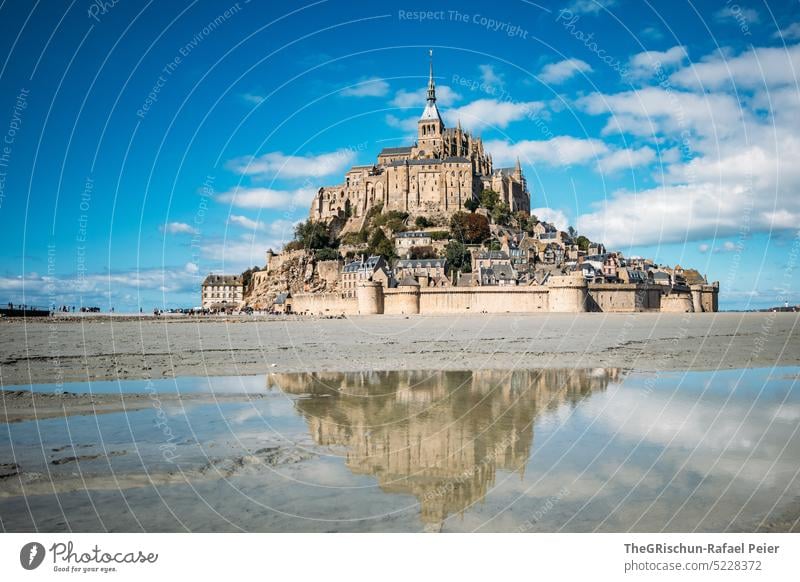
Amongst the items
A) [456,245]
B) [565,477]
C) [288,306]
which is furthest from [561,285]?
[565,477]

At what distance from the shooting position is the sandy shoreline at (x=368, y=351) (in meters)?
18.6

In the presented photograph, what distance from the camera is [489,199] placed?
3305 inches

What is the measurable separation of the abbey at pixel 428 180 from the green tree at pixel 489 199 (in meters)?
1.43

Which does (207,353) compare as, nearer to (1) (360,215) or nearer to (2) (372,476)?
(2) (372,476)

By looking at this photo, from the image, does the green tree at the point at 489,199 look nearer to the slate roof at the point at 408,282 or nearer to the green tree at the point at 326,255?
the green tree at the point at 326,255

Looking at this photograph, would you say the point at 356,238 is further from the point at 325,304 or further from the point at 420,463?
the point at 420,463

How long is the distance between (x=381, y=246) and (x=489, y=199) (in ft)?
64.0

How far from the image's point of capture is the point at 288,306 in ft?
227

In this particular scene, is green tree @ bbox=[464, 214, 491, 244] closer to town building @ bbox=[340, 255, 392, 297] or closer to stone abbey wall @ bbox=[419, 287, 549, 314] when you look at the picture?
town building @ bbox=[340, 255, 392, 297]

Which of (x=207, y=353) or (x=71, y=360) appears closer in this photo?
(x=71, y=360)

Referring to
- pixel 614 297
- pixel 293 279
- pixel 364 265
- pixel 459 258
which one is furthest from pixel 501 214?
pixel 293 279

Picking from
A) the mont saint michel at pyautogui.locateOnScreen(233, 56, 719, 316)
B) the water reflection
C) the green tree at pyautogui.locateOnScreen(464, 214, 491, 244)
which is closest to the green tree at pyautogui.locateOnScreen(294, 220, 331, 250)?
the mont saint michel at pyautogui.locateOnScreen(233, 56, 719, 316)

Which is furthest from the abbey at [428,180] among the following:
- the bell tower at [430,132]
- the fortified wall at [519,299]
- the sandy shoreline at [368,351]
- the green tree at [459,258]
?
the sandy shoreline at [368,351]
